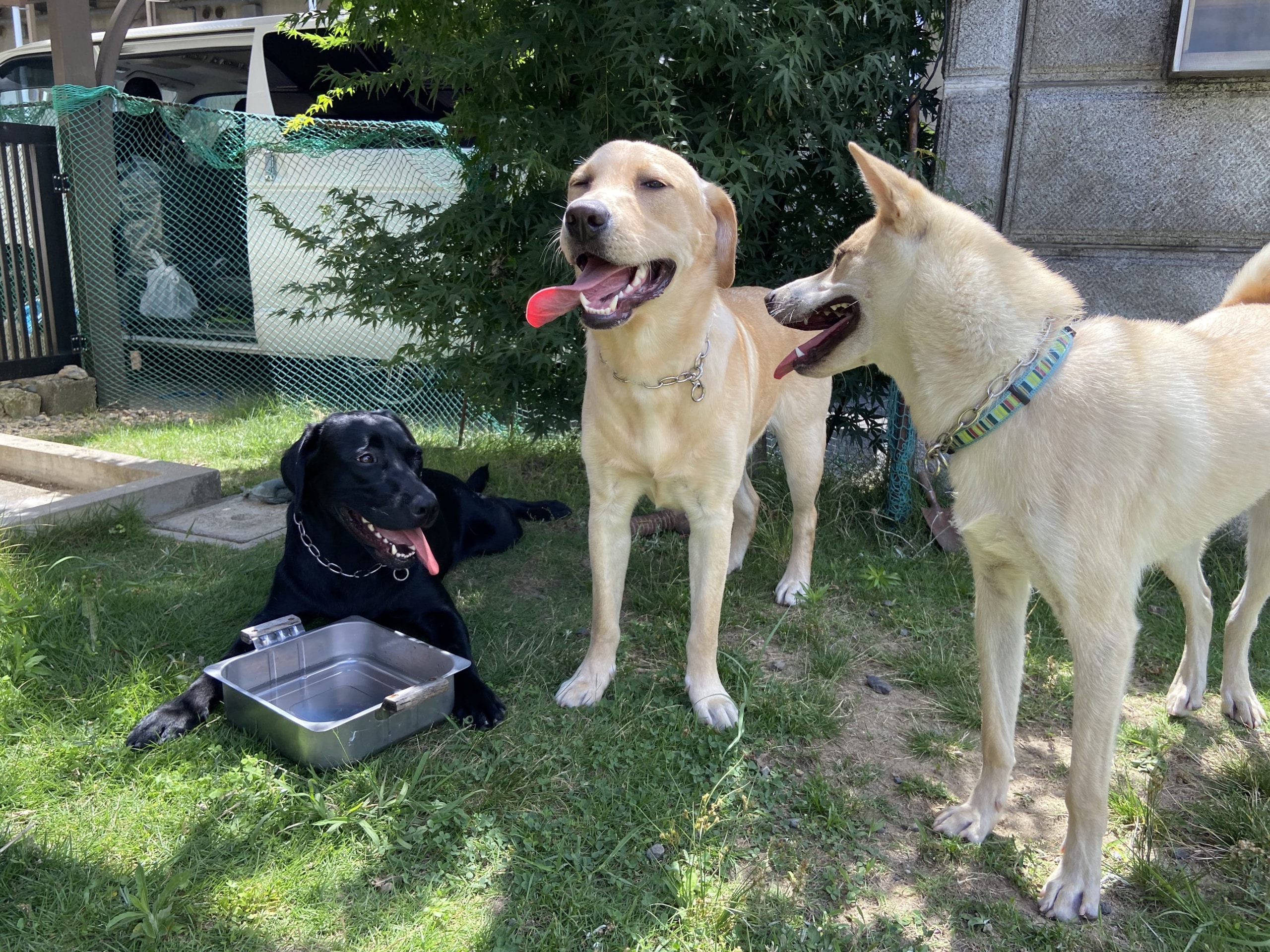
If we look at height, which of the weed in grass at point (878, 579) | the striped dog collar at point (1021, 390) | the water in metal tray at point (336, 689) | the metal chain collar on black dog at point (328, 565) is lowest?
the weed in grass at point (878, 579)

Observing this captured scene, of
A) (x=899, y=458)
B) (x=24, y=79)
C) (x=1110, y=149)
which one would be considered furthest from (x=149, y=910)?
(x=24, y=79)

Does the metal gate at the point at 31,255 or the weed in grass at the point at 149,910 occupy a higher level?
the metal gate at the point at 31,255

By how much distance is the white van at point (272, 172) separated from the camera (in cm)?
631

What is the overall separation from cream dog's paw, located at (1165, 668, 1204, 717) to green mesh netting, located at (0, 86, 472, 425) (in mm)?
4858

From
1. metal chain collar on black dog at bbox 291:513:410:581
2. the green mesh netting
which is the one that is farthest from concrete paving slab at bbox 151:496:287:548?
the green mesh netting

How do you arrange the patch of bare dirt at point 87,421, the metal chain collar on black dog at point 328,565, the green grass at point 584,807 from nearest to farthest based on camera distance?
the green grass at point 584,807 → the metal chain collar on black dog at point 328,565 → the patch of bare dirt at point 87,421

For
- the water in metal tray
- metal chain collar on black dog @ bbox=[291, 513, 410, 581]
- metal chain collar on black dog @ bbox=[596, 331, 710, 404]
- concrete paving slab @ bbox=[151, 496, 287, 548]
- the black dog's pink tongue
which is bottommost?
concrete paving slab @ bbox=[151, 496, 287, 548]

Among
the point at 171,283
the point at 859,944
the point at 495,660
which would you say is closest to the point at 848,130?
the point at 495,660

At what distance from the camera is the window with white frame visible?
3.95m

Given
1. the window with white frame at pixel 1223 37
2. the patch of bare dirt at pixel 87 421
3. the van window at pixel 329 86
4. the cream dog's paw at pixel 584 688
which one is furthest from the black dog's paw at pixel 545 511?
the van window at pixel 329 86

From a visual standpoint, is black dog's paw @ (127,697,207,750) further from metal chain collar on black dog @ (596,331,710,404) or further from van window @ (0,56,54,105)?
van window @ (0,56,54,105)

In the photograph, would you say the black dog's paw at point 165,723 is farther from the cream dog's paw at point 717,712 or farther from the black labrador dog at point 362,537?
the cream dog's paw at point 717,712

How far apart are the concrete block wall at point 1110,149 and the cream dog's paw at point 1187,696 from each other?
2.19 metres

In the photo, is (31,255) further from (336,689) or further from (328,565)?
(336,689)
